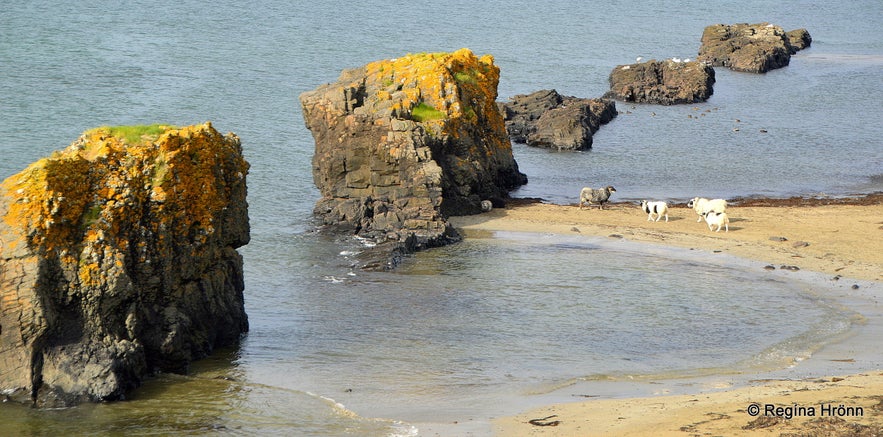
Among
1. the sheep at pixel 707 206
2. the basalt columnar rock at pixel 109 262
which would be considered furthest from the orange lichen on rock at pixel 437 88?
the basalt columnar rock at pixel 109 262

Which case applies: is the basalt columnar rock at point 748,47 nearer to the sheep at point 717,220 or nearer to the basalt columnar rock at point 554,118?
the basalt columnar rock at point 554,118

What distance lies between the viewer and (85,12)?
81.8m

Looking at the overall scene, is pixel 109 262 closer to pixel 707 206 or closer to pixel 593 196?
pixel 707 206

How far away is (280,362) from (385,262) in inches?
354

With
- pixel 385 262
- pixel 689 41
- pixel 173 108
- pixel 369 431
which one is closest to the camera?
pixel 369 431

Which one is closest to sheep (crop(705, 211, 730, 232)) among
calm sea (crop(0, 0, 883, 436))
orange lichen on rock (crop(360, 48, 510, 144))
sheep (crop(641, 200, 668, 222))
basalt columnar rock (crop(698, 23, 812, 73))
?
sheep (crop(641, 200, 668, 222))

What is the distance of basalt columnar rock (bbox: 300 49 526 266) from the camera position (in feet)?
112

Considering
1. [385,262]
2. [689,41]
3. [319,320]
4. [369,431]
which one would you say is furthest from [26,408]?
[689,41]

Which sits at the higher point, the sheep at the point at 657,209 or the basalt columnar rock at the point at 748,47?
the basalt columnar rock at the point at 748,47

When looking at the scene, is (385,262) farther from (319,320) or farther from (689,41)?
(689,41)

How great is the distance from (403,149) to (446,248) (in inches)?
175

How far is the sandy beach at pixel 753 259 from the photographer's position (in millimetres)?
15867

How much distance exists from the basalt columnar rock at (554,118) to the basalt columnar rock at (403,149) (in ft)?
39.5

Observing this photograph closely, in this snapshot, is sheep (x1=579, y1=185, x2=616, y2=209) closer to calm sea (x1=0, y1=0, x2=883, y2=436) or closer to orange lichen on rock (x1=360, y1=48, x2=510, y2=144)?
calm sea (x1=0, y1=0, x2=883, y2=436)
